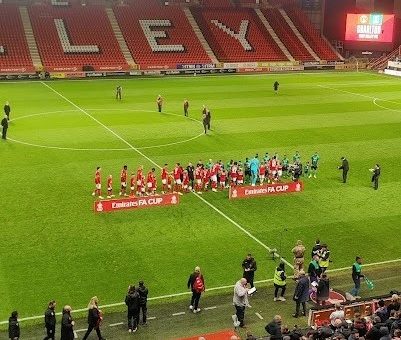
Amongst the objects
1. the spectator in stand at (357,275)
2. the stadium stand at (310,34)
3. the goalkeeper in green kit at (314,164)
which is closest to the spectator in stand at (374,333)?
the spectator in stand at (357,275)

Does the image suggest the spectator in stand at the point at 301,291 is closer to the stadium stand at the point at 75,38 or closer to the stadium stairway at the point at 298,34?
the stadium stand at the point at 75,38

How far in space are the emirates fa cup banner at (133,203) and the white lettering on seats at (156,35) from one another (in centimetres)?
4753

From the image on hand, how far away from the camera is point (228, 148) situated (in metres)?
34.3

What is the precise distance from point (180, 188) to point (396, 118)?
23.1 metres

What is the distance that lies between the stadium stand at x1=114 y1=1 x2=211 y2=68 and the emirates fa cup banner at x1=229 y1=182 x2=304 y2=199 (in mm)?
42505

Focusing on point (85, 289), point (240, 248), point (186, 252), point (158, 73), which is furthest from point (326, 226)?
point (158, 73)

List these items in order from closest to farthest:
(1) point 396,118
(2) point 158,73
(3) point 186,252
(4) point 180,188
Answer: (3) point 186,252 → (4) point 180,188 → (1) point 396,118 → (2) point 158,73

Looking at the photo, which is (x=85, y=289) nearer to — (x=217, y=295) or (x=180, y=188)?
(x=217, y=295)

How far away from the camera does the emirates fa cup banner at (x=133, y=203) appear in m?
24.3

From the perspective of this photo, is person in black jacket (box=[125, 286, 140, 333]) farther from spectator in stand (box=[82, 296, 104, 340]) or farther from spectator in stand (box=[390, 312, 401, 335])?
spectator in stand (box=[390, 312, 401, 335])

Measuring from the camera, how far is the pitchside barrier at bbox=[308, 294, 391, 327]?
51.3 feet

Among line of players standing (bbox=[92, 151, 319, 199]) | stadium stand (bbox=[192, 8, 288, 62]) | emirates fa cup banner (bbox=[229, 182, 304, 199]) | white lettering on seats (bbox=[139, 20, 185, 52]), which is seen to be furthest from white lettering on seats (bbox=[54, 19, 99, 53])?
emirates fa cup banner (bbox=[229, 182, 304, 199])

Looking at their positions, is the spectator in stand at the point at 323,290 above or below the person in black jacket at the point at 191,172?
below

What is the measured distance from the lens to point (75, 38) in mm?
69125
